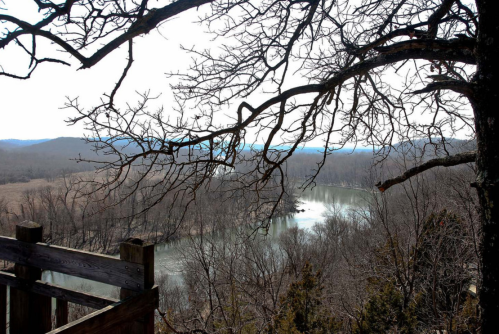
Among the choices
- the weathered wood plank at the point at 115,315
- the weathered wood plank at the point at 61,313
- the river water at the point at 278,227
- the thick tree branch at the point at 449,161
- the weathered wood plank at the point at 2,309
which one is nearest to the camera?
the weathered wood plank at the point at 115,315

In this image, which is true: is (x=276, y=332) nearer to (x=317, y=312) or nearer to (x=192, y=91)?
(x=317, y=312)

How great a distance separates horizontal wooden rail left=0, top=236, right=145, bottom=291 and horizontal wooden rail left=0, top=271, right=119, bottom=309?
0.11 metres

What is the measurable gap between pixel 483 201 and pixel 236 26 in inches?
101

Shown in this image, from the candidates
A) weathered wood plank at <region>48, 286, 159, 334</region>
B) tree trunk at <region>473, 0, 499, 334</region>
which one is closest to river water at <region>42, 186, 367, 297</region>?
tree trunk at <region>473, 0, 499, 334</region>

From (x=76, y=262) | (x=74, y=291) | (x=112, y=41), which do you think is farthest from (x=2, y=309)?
(x=112, y=41)

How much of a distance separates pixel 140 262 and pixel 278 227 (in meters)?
30.9

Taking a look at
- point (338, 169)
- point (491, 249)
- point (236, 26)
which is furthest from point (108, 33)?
point (338, 169)

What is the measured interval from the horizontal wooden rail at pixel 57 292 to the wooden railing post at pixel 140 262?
6.3 inches

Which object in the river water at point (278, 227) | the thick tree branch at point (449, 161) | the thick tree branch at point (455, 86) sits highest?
the thick tree branch at point (455, 86)

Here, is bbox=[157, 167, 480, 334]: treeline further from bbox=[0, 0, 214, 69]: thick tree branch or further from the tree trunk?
bbox=[0, 0, 214, 69]: thick tree branch

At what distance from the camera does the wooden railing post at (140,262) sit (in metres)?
1.69

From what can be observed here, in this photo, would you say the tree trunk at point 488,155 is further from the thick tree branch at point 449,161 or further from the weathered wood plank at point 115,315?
the weathered wood plank at point 115,315

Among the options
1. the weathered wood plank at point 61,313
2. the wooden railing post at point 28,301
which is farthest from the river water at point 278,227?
the weathered wood plank at point 61,313

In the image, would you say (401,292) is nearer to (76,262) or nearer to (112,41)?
(76,262)
